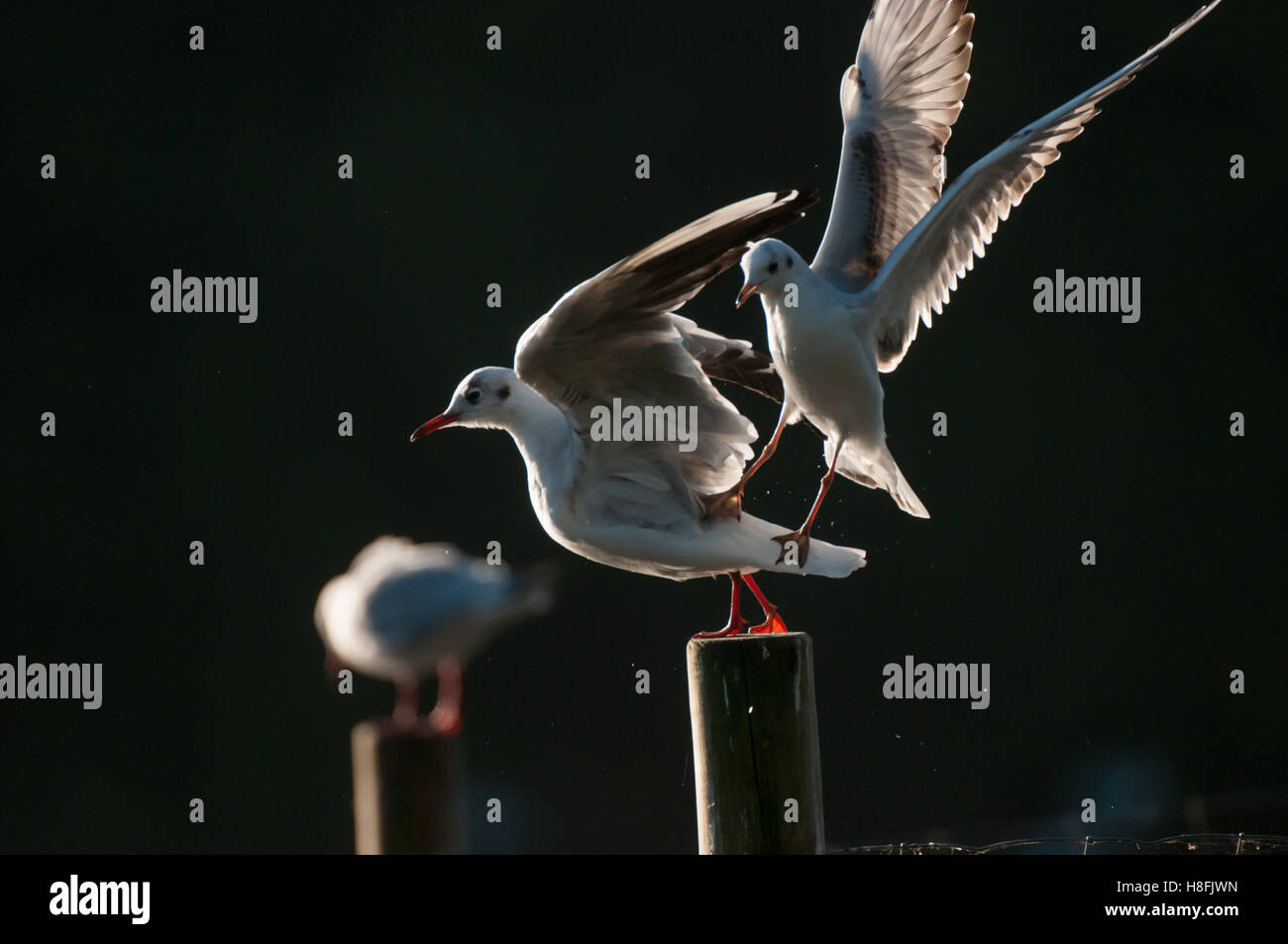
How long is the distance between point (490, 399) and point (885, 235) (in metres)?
0.87

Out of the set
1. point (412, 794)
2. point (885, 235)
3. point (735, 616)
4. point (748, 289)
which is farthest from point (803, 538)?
point (412, 794)

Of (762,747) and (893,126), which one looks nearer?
(762,747)

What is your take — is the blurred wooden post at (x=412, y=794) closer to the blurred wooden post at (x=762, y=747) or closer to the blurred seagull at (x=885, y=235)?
the blurred wooden post at (x=762, y=747)

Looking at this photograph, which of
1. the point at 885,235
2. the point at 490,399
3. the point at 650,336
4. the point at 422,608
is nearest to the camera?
the point at 650,336

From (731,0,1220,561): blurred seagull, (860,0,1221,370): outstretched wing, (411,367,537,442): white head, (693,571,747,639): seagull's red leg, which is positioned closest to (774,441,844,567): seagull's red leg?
(731,0,1220,561): blurred seagull

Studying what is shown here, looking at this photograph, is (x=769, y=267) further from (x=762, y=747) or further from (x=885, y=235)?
(x=762, y=747)

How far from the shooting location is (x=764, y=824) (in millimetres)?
2336

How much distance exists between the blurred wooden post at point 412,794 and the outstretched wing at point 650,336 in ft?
2.27

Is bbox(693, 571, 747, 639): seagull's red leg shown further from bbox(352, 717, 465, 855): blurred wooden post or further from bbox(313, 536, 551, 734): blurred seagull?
bbox(352, 717, 465, 855): blurred wooden post

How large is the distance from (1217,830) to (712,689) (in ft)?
10.6

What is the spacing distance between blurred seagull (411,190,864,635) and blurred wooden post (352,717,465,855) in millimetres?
618

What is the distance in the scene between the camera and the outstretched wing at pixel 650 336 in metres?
2.52

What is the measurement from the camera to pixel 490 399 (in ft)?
9.37

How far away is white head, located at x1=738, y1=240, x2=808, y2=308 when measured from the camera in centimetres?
270
